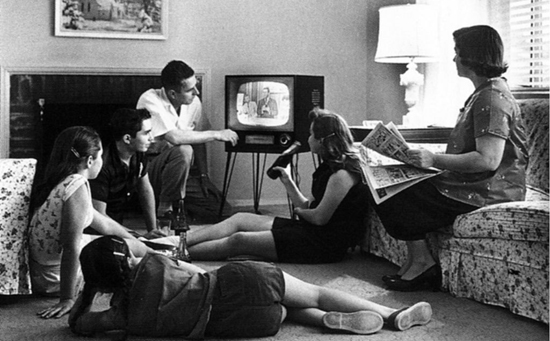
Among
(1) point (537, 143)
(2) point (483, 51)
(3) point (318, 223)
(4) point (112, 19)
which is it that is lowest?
(3) point (318, 223)

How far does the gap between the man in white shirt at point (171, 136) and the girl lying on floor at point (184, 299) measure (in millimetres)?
1875

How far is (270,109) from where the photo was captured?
4.52 metres

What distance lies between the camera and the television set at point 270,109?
446 centimetres

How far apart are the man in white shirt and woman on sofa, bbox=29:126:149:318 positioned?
1.43 metres

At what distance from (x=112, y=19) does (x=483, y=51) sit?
2.71 meters

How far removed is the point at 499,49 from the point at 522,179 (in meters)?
0.50

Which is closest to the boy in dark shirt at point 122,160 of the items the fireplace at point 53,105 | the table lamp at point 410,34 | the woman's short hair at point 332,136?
the woman's short hair at point 332,136

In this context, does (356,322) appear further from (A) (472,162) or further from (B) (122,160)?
(B) (122,160)

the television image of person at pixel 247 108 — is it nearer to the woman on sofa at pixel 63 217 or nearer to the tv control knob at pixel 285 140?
the tv control knob at pixel 285 140

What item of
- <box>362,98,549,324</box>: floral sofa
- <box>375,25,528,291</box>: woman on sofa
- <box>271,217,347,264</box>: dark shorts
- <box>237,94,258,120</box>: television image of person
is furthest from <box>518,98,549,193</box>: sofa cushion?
<box>237,94,258,120</box>: television image of person

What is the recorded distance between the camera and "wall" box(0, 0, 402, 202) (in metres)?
4.67

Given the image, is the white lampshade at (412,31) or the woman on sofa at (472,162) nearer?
the woman on sofa at (472,162)

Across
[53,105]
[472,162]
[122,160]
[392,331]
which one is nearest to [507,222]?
[472,162]

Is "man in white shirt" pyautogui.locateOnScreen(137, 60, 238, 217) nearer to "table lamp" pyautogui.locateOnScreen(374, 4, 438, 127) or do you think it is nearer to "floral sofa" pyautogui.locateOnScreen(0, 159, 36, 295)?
"table lamp" pyautogui.locateOnScreen(374, 4, 438, 127)
